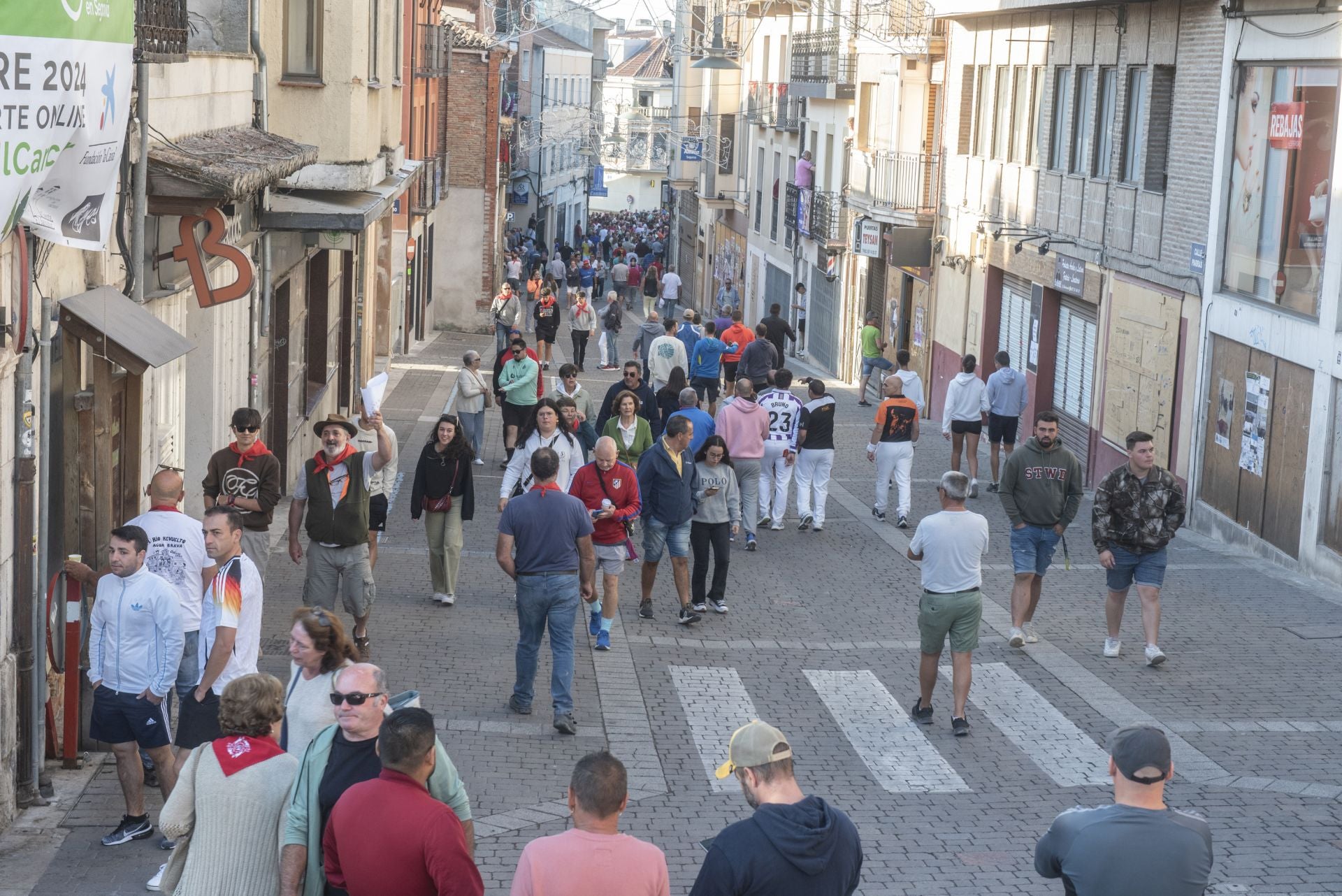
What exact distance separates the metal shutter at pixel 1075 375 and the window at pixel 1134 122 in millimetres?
2143

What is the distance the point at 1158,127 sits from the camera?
20.7 metres

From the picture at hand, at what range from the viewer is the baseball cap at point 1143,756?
5.01 m

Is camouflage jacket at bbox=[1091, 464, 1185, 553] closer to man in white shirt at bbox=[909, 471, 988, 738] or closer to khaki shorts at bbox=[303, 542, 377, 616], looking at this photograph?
man in white shirt at bbox=[909, 471, 988, 738]

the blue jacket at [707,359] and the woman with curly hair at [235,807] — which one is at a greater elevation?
the woman with curly hair at [235,807]

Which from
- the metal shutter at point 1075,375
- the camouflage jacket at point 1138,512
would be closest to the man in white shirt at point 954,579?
the camouflage jacket at point 1138,512

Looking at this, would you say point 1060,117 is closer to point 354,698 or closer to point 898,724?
point 898,724

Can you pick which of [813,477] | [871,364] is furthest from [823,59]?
[813,477]

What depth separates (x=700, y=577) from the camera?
526 inches

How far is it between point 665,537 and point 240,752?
769cm

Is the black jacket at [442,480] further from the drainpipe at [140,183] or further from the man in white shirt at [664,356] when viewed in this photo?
the man in white shirt at [664,356]

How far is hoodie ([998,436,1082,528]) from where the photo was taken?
1230cm

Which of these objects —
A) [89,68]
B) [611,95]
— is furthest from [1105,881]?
[611,95]

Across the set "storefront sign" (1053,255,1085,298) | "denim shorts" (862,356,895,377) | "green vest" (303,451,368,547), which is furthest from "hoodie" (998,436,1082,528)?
"denim shorts" (862,356,895,377)

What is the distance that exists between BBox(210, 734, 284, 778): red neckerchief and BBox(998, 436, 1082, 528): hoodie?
7.72 m
